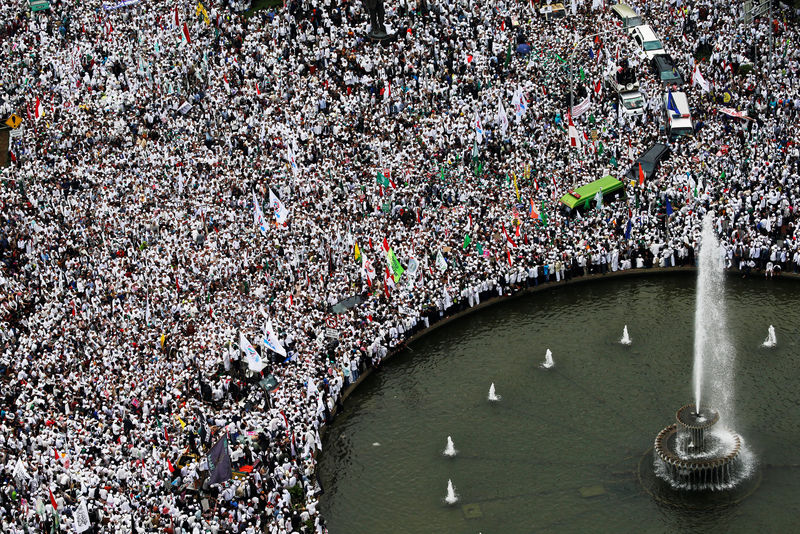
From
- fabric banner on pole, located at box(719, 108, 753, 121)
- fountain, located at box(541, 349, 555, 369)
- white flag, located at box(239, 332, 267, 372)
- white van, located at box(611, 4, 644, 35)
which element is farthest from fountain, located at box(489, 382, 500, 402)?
white van, located at box(611, 4, 644, 35)

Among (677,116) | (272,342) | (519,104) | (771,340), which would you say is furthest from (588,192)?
(272,342)

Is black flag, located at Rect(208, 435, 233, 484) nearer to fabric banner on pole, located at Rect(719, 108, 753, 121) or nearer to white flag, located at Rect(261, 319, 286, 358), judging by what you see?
white flag, located at Rect(261, 319, 286, 358)

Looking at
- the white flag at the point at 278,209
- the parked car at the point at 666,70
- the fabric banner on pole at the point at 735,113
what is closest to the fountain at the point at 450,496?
the white flag at the point at 278,209

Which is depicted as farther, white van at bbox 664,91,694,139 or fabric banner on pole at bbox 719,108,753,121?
white van at bbox 664,91,694,139

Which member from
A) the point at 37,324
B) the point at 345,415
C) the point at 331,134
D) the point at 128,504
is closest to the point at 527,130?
the point at 331,134

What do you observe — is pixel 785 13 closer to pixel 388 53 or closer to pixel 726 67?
pixel 726 67

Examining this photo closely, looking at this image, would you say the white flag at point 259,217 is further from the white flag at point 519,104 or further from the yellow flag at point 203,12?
the yellow flag at point 203,12
